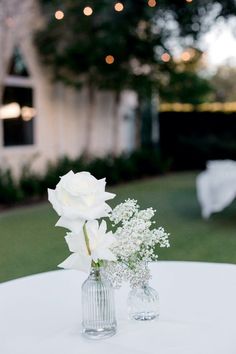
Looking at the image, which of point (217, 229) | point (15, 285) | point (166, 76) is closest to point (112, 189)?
point (166, 76)

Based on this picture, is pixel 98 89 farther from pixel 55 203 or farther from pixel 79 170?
pixel 55 203

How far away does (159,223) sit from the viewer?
6.29 m

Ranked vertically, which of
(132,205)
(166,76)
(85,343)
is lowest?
(85,343)

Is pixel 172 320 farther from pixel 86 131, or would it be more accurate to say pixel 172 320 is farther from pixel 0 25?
pixel 86 131

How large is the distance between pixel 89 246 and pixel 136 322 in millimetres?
250

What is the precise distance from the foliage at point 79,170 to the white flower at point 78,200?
6.54 metres

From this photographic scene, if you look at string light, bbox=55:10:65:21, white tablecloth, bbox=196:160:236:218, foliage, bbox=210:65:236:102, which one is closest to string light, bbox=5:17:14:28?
string light, bbox=55:10:65:21

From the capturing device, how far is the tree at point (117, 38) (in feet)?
31.5

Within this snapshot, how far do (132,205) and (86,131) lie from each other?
10.2 metres

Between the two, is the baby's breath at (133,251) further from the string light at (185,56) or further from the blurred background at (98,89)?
the string light at (185,56)

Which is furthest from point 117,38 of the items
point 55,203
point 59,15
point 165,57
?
point 55,203

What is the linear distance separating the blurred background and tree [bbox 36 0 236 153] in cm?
2

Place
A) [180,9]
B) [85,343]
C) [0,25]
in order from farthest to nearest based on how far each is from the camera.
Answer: [180,9] → [0,25] → [85,343]

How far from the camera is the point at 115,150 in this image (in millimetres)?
12414
